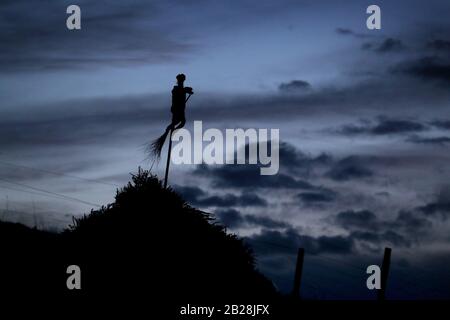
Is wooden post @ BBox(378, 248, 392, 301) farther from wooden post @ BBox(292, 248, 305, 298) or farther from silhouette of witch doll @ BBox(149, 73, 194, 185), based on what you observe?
silhouette of witch doll @ BBox(149, 73, 194, 185)

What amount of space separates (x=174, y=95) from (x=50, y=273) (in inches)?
160

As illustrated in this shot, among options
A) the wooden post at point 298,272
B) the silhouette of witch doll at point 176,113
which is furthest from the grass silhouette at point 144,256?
the wooden post at point 298,272

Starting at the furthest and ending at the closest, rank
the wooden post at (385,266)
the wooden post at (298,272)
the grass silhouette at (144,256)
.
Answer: the wooden post at (298,272) → the wooden post at (385,266) → the grass silhouette at (144,256)

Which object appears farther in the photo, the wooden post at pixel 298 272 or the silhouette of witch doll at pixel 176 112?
the wooden post at pixel 298 272

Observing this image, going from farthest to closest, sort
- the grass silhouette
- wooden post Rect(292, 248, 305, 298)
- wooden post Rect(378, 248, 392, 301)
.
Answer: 1. wooden post Rect(292, 248, 305, 298)
2. wooden post Rect(378, 248, 392, 301)
3. the grass silhouette

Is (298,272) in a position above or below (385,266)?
below

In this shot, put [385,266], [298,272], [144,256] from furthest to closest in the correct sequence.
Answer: [298,272] < [385,266] < [144,256]

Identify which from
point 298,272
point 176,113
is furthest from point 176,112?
point 298,272

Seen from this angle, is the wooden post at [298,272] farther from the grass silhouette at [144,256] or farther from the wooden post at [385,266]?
the grass silhouette at [144,256]

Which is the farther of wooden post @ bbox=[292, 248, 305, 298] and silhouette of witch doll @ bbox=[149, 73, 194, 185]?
wooden post @ bbox=[292, 248, 305, 298]

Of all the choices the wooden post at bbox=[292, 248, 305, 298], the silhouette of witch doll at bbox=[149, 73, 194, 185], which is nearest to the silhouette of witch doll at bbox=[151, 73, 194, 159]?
the silhouette of witch doll at bbox=[149, 73, 194, 185]

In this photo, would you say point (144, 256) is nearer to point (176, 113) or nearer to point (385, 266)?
point (176, 113)

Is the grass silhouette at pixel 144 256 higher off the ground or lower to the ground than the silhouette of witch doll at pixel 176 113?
lower
